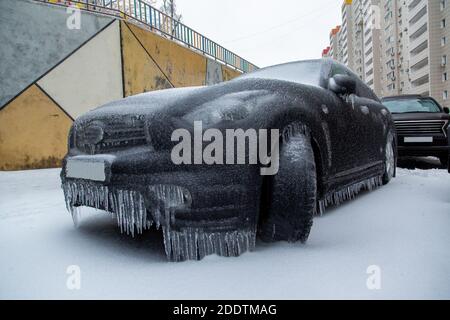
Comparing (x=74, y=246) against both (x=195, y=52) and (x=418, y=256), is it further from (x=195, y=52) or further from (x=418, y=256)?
(x=195, y=52)

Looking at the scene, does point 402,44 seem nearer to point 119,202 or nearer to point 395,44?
point 395,44

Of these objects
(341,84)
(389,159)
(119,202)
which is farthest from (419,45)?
(119,202)

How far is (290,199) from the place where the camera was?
1.89 metres

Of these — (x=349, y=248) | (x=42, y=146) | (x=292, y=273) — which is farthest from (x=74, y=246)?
(x=42, y=146)

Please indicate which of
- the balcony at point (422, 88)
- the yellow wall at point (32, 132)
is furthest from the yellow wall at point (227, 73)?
the balcony at point (422, 88)

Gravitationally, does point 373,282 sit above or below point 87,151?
below

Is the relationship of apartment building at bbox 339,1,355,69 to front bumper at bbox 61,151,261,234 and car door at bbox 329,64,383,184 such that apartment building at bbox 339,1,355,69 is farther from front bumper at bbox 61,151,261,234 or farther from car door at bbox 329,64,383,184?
front bumper at bbox 61,151,261,234

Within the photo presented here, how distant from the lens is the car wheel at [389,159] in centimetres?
401

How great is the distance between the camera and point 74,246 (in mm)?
2119

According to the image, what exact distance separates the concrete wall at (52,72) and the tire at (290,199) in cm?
609

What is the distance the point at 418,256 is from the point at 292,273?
74 centimetres

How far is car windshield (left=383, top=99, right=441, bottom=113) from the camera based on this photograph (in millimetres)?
6301
